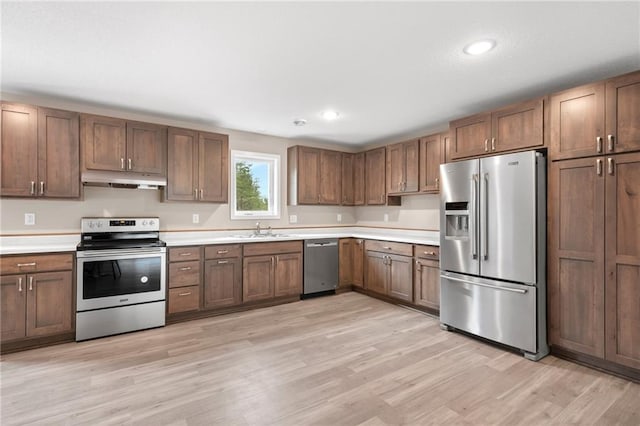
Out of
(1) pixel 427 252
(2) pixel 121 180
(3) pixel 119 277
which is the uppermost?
(2) pixel 121 180

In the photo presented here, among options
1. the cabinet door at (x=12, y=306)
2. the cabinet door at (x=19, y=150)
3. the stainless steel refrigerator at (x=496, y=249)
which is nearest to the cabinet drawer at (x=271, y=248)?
the stainless steel refrigerator at (x=496, y=249)

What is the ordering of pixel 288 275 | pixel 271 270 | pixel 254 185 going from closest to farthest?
pixel 271 270 < pixel 288 275 < pixel 254 185

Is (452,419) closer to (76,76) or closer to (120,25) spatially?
(120,25)

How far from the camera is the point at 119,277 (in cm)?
340

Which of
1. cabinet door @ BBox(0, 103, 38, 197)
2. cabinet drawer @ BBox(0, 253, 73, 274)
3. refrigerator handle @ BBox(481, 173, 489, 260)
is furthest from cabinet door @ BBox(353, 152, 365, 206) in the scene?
cabinet door @ BBox(0, 103, 38, 197)

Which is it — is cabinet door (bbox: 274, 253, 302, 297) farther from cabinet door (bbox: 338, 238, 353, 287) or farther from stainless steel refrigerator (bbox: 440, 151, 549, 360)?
stainless steel refrigerator (bbox: 440, 151, 549, 360)

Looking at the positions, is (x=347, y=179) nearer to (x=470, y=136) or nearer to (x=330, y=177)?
(x=330, y=177)

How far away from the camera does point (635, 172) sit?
2443mm

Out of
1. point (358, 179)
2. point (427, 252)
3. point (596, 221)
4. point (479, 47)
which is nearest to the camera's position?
point (479, 47)

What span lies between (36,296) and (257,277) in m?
2.20

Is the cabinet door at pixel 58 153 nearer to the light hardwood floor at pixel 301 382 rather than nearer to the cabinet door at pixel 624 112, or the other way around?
the light hardwood floor at pixel 301 382

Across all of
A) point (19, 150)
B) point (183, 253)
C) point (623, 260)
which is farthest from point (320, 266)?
point (19, 150)

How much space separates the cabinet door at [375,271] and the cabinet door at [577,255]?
2040mm

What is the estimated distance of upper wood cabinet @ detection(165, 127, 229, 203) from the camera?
3945 millimetres
